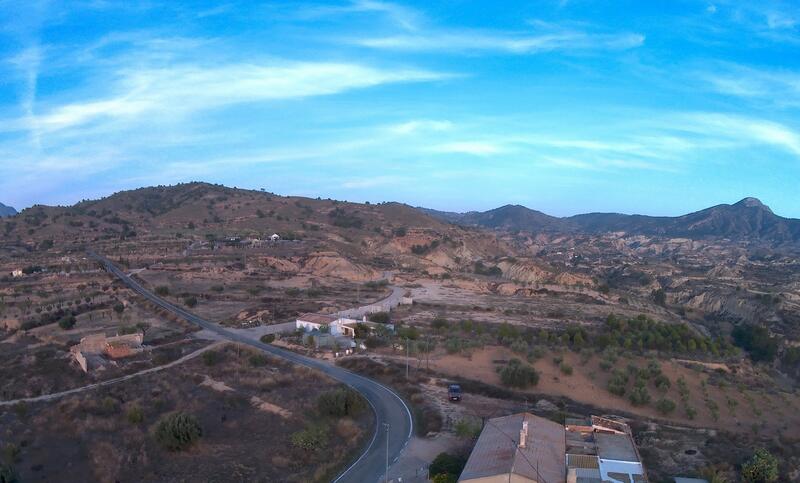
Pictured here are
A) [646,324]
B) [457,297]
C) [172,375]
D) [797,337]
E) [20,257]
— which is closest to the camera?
[172,375]

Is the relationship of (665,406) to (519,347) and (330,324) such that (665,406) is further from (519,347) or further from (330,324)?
(330,324)

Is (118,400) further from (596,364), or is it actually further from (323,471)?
(596,364)

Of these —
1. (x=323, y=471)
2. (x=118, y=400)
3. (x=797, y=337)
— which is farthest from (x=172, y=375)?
(x=797, y=337)

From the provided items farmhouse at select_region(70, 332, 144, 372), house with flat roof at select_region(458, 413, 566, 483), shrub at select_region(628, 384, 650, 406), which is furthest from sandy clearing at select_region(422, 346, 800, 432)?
farmhouse at select_region(70, 332, 144, 372)

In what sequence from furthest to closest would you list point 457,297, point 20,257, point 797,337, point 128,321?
point 20,257
point 457,297
point 797,337
point 128,321

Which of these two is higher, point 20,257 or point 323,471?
point 20,257

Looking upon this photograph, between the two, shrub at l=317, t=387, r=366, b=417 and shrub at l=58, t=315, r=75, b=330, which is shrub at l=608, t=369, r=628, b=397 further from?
shrub at l=58, t=315, r=75, b=330
